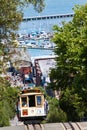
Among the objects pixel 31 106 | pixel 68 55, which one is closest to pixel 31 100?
pixel 31 106

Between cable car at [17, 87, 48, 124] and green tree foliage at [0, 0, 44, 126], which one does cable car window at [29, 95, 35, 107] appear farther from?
green tree foliage at [0, 0, 44, 126]

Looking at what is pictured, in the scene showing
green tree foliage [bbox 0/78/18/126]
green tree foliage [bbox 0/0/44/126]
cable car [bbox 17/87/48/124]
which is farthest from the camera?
cable car [bbox 17/87/48/124]

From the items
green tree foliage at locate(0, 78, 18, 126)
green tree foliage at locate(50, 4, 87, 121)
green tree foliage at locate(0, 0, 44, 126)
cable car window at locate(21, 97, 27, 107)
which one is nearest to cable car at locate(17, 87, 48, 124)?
cable car window at locate(21, 97, 27, 107)

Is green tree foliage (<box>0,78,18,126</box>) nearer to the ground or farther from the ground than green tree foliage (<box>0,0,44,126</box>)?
nearer to the ground

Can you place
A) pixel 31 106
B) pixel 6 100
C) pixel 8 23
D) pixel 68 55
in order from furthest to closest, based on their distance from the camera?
pixel 6 100, pixel 68 55, pixel 31 106, pixel 8 23

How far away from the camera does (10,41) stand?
503 inches

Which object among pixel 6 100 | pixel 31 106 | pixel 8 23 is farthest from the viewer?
pixel 6 100

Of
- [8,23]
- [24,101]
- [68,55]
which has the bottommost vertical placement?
[24,101]

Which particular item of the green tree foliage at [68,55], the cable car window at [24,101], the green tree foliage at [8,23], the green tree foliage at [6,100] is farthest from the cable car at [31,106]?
the green tree foliage at [8,23]

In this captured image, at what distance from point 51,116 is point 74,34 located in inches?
475

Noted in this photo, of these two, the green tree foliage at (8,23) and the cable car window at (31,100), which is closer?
the green tree foliage at (8,23)

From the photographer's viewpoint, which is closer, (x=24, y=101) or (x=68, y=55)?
(x=24, y=101)

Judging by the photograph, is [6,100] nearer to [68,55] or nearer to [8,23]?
[68,55]

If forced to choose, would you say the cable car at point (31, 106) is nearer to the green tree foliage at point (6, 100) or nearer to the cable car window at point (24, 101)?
the cable car window at point (24, 101)
